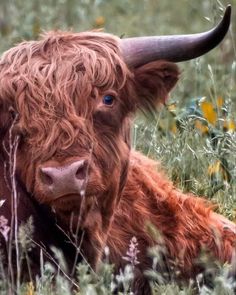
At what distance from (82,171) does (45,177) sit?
0.17 m

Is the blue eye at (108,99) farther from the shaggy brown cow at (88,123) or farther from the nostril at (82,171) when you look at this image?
the nostril at (82,171)

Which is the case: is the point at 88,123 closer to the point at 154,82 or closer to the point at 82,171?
the point at 82,171

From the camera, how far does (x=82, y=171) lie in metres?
7.17

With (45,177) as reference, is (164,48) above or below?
above

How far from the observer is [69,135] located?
24.1 feet

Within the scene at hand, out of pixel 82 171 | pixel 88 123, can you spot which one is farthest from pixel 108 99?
pixel 82 171

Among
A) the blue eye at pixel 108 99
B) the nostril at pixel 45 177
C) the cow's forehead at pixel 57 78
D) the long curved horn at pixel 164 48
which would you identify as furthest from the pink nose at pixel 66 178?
the long curved horn at pixel 164 48

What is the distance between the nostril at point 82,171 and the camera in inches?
280

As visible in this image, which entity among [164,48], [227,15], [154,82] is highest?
[227,15]

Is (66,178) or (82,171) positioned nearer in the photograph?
(66,178)

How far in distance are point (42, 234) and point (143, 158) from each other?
112cm

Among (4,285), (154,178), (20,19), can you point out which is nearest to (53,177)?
(4,285)

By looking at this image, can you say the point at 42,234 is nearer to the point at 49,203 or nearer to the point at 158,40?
the point at 49,203

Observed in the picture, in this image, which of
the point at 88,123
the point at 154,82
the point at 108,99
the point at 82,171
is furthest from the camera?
the point at 154,82
